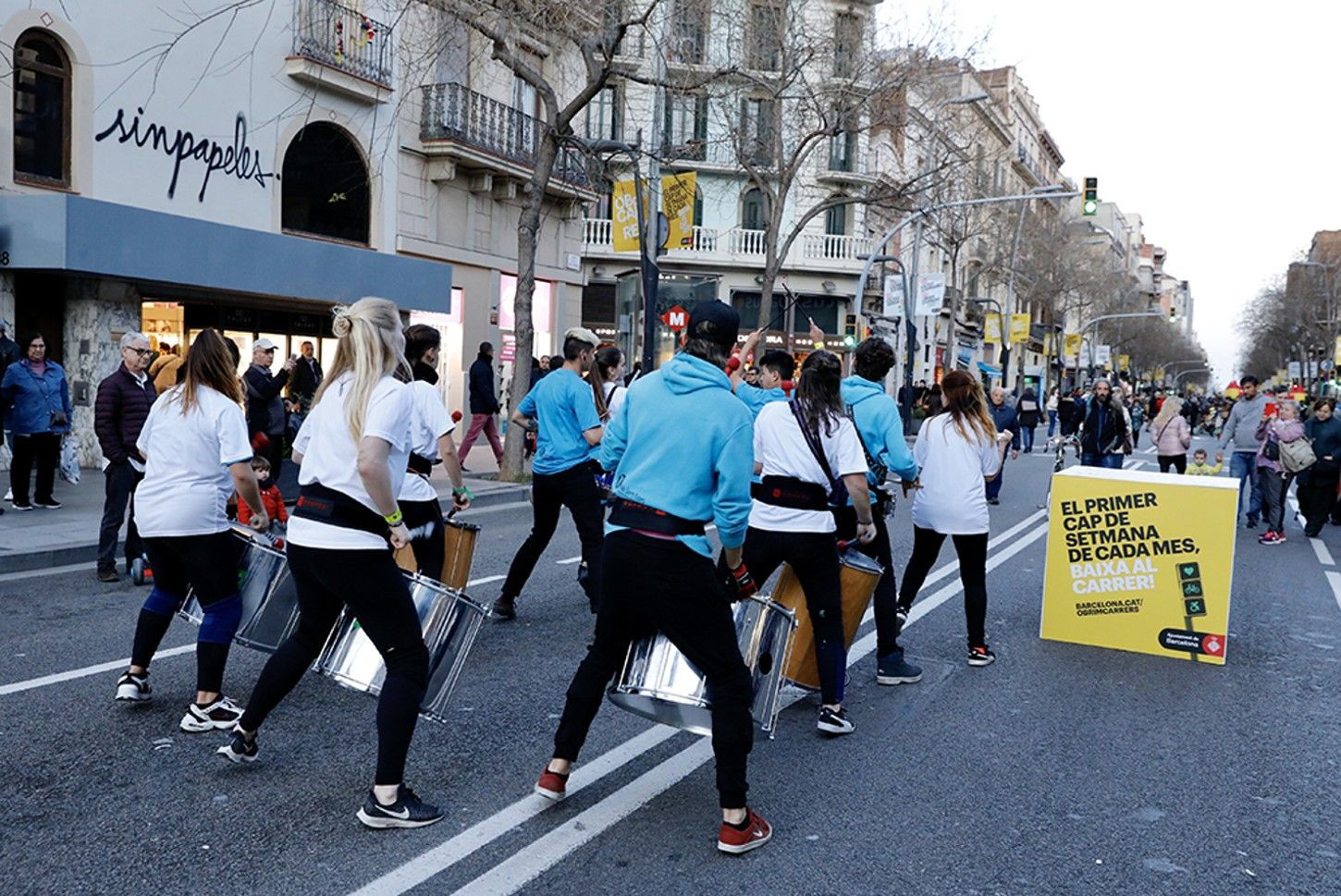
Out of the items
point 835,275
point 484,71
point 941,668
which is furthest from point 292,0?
point 835,275

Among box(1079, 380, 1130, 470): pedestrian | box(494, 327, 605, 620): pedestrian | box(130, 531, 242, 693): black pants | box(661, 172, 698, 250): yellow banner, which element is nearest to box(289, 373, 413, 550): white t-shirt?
box(130, 531, 242, 693): black pants

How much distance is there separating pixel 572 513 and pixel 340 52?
46.6 feet

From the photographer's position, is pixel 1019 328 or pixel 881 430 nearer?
pixel 881 430

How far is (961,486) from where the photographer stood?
21.7 ft

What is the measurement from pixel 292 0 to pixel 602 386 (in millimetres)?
13045

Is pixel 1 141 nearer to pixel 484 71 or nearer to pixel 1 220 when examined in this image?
pixel 1 220

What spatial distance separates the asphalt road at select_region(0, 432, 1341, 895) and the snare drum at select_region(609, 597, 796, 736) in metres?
0.25

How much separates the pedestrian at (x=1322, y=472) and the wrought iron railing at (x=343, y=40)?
46.0ft

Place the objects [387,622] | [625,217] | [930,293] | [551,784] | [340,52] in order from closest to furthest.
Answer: [387,622] < [551,784] < [340,52] < [625,217] < [930,293]

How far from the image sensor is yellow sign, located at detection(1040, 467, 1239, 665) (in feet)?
23.6

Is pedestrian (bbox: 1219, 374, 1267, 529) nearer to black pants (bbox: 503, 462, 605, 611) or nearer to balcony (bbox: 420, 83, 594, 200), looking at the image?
black pants (bbox: 503, 462, 605, 611)

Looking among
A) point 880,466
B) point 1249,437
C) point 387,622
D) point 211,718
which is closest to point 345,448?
point 387,622

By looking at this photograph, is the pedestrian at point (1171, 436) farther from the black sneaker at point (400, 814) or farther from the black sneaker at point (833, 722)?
the black sneaker at point (400, 814)

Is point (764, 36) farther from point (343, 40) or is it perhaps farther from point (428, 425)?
point (428, 425)
